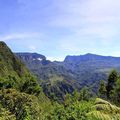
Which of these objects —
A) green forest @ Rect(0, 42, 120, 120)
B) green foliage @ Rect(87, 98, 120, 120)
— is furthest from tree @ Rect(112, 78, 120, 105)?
green foliage @ Rect(87, 98, 120, 120)

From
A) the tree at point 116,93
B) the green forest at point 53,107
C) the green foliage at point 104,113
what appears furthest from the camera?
the tree at point 116,93

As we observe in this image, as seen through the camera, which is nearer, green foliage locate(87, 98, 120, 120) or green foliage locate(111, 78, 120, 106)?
green foliage locate(87, 98, 120, 120)

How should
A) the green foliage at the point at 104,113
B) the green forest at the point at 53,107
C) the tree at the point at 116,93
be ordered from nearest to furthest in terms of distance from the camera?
the green foliage at the point at 104,113 < the green forest at the point at 53,107 < the tree at the point at 116,93

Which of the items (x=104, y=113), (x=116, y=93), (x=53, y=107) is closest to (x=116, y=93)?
(x=116, y=93)

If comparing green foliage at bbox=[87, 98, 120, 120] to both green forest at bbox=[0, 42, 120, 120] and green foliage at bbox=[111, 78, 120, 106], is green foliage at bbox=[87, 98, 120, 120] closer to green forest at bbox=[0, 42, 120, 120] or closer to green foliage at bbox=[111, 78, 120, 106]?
green forest at bbox=[0, 42, 120, 120]

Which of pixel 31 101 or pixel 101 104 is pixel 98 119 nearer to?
pixel 101 104

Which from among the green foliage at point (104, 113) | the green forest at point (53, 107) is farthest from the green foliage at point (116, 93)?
the green foliage at point (104, 113)

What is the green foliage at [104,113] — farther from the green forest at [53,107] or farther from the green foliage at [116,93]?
the green foliage at [116,93]

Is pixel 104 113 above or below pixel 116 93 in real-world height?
above

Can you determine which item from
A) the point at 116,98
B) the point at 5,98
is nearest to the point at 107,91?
the point at 116,98

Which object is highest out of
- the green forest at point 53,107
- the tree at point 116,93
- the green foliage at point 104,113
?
the green foliage at point 104,113

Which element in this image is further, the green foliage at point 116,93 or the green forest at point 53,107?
the green foliage at point 116,93

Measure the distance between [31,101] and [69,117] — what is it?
28.3m

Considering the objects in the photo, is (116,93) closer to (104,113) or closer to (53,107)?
(53,107)
